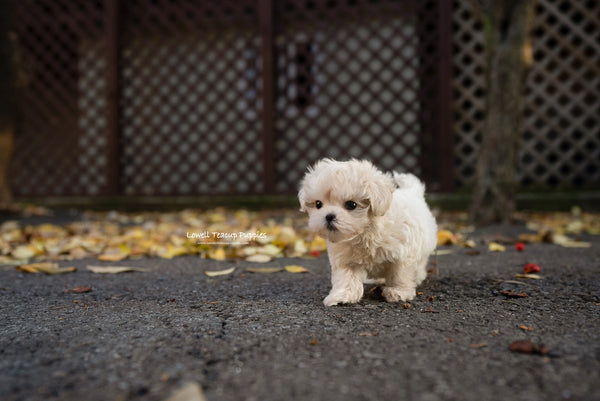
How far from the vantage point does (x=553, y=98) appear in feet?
18.0

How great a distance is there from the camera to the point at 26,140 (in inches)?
299

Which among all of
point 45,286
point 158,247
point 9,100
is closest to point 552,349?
point 45,286

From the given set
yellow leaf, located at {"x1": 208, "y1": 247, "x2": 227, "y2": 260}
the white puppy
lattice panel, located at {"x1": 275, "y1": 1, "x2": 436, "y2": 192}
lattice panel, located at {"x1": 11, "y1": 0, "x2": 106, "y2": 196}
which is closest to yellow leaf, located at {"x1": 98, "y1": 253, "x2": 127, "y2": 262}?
yellow leaf, located at {"x1": 208, "y1": 247, "x2": 227, "y2": 260}

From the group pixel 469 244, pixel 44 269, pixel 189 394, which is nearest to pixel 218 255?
pixel 44 269

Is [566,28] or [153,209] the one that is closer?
A: [566,28]

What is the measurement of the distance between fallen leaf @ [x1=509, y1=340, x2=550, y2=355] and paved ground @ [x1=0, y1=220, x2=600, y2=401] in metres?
0.02

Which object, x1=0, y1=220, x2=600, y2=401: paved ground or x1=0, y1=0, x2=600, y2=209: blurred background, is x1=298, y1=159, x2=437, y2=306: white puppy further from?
x1=0, y1=0, x2=600, y2=209: blurred background

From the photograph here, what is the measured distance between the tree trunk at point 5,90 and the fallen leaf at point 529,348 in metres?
5.55

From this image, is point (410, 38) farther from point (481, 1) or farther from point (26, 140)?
point (26, 140)

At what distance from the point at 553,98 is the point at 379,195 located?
4913 millimetres

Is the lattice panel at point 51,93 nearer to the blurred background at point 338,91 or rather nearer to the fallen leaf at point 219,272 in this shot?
the blurred background at point 338,91

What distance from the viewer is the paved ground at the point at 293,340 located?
1034 mm

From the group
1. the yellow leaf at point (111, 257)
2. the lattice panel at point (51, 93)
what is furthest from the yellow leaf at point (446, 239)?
the lattice panel at point (51, 93)

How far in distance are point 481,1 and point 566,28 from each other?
8.93ft
